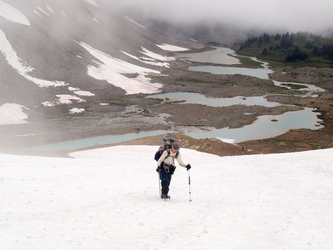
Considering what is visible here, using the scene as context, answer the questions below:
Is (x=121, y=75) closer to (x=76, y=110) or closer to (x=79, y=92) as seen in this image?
(x=79, y=92)

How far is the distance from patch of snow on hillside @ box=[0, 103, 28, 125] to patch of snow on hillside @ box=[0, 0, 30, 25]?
143 feet

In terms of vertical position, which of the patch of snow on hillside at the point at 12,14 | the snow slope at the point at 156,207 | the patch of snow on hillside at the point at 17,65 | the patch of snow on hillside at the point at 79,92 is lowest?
the snow slope at the point at 156,207

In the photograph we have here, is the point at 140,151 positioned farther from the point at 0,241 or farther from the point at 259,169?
the point at 0,241

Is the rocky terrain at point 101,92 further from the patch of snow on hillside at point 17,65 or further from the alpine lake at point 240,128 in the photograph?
the alpine lake at point 240,128

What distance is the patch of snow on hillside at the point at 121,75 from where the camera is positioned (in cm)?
7969

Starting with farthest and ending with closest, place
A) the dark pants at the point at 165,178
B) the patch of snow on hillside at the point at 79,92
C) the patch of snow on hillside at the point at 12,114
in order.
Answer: the patch of snow on hillside at the point at 79,92 < the patch of snow on hillside at the point at 12,114 < the dark pants at the point at 165,178

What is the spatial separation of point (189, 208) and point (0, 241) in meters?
6.48

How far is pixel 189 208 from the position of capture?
36.8ft

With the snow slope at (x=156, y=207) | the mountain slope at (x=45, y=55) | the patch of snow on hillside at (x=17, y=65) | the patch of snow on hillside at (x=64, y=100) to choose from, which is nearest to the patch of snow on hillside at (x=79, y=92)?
the mountain slope at (x=45, y=55)

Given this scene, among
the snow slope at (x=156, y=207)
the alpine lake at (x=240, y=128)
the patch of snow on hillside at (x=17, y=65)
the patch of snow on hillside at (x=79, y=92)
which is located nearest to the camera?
the snow slope at (x=156, y=207)

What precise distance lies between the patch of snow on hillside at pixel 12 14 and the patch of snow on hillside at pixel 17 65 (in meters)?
16.2

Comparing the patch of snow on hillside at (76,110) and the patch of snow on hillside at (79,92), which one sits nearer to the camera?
the patch of snow on hillside at (76,110)

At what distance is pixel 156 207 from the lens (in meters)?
10.9

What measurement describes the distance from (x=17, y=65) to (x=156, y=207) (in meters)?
64.7
